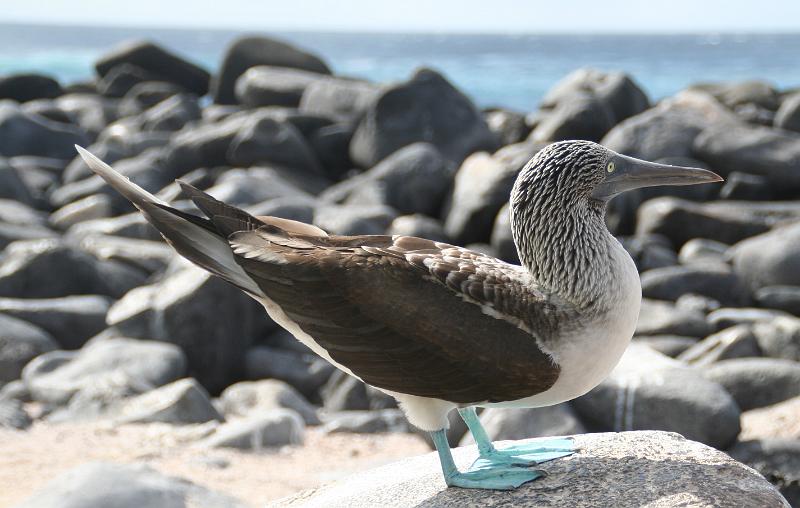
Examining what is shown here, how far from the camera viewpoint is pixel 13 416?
9969 mm

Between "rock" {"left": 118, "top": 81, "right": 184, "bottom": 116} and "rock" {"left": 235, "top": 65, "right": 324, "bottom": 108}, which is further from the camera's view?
"rock" {"left": 118, "top": 81, "right": 184, "bottom": 116}

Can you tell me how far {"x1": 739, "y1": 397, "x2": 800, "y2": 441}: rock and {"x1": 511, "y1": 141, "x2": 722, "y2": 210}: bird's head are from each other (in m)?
4.50

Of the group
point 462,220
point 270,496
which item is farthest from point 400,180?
point 270,496

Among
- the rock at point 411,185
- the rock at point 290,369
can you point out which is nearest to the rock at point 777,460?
the rock at point 290,369

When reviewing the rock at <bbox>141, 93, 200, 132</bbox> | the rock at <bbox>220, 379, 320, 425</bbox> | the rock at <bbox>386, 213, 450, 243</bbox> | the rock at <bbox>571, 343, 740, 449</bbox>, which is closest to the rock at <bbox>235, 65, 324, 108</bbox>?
the rock at <bbox>141, 93, 200, 132</bbox>

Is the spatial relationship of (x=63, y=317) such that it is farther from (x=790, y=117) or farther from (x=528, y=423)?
(x=790, y=117)

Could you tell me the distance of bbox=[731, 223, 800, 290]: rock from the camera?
1317cm

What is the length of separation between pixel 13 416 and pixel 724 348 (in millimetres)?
6875

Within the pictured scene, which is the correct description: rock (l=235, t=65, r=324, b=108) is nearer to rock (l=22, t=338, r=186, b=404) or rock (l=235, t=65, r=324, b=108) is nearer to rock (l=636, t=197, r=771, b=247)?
rock (l=636, t=197, r=771, b=247)

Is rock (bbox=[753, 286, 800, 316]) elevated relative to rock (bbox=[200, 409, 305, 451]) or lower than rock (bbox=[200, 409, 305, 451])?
elevated

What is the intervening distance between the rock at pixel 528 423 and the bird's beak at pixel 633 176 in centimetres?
365

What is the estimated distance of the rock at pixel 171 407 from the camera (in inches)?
389

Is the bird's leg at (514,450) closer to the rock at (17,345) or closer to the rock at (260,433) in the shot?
the rock at (260,433)

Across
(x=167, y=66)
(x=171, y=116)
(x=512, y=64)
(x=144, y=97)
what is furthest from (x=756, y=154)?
(x=512, y=64)
